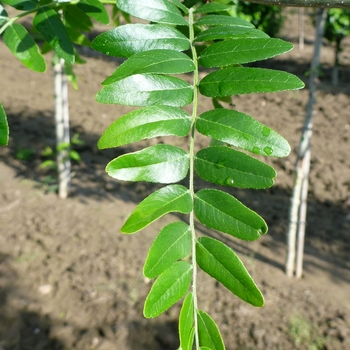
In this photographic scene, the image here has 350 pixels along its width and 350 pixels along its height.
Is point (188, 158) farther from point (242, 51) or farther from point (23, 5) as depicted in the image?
point (23, 5)

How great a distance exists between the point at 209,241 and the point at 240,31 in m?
0.39

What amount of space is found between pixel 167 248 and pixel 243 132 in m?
0.22

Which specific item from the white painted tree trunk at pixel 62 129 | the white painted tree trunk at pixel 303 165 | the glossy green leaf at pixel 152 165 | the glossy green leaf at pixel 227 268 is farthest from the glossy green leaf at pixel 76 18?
the white painted tree trunk at pixel 62 129

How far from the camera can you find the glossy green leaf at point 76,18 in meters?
1.20

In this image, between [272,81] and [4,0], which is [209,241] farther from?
[4,0]

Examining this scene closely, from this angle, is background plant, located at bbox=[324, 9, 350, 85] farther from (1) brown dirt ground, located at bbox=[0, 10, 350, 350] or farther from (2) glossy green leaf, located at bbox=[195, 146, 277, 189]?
(2) glossy green leaf, located at bbox=[195, 146, 277, 189]

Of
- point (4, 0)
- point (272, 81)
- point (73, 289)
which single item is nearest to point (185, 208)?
point (272, 81)

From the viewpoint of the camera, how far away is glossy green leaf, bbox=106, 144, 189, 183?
696mm

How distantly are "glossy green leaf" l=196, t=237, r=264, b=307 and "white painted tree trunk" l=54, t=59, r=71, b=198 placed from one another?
3505 millimetres

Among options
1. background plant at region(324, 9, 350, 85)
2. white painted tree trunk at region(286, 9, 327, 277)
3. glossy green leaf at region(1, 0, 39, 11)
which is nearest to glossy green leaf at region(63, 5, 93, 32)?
glossy green leaf at region(1, 0, 39, 11)

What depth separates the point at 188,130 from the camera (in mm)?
769

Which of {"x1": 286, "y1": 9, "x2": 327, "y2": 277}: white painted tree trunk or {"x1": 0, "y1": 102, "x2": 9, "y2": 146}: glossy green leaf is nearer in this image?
{"x1": 0, "y1": 102, "x2": 9, "y2": 146}: glossy green leaf

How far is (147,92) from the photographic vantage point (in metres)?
0.74

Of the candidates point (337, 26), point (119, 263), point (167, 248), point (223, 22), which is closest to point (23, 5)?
point (223, 22)
